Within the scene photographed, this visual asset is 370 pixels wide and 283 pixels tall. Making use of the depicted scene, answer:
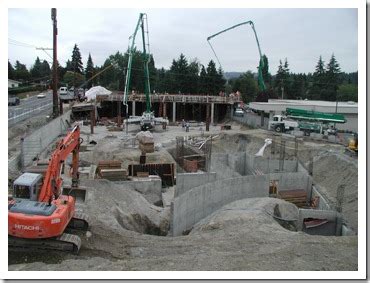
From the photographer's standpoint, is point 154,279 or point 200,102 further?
point 200,102

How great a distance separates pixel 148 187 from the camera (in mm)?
20438

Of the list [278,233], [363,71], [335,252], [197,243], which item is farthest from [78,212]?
[363,71]

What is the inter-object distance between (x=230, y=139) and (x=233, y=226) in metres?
23.9

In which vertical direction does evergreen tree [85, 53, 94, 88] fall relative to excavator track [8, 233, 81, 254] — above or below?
above

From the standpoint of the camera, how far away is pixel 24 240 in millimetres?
10781

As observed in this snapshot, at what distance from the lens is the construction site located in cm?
1070

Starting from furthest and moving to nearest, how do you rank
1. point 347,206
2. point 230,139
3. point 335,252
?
point 230,139, point 347,206, point 335,252

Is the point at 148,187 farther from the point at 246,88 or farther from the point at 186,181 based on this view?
the point at 246,88

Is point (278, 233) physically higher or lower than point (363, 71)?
lower

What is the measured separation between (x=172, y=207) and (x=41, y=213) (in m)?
7.44

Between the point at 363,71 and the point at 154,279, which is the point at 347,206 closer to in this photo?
the point at 363,71

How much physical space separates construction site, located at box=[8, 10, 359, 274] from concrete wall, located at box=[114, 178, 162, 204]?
0.16 feet

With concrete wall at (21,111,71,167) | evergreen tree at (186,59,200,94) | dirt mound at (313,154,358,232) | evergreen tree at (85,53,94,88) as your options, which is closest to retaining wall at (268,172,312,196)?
dirt mound at (313,154,358,232)

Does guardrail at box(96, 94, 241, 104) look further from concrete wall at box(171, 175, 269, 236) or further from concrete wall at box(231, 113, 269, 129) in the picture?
concrete wall at box(171, 175, 269, 236)
